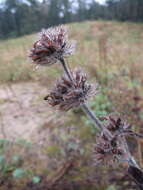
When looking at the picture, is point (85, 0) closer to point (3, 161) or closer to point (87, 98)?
point (3, 161)

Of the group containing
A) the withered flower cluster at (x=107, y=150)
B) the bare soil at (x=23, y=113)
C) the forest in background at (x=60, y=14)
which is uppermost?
the forest in background at (x=60, y=14)

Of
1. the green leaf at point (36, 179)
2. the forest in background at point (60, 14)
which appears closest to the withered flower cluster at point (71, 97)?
the green leaf at point (36, 179)

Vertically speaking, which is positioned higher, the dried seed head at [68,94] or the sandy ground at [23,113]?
the dried seed head at [68,94]

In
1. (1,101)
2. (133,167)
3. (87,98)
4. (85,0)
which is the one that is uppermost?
(85,0)

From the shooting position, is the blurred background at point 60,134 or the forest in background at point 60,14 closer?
the blurred background at point 60,134

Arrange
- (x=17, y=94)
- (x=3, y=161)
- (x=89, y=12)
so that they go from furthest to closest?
(x=89, y=12) < (x=17, y=94) < (x=3, y=161)

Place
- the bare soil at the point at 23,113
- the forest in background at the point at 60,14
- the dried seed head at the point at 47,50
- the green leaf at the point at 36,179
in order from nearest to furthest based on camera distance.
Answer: the dried seed head at the point at 47,50 → the green leaf at the point at 36,179 → the bare soil at the point at 23,113 → the forest in background at the point at 60,14

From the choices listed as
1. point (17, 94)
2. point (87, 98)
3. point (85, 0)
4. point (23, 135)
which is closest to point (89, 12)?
point (85, 0)

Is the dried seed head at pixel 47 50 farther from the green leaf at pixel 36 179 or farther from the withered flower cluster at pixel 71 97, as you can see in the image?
the green leaf at pixel 36 179
